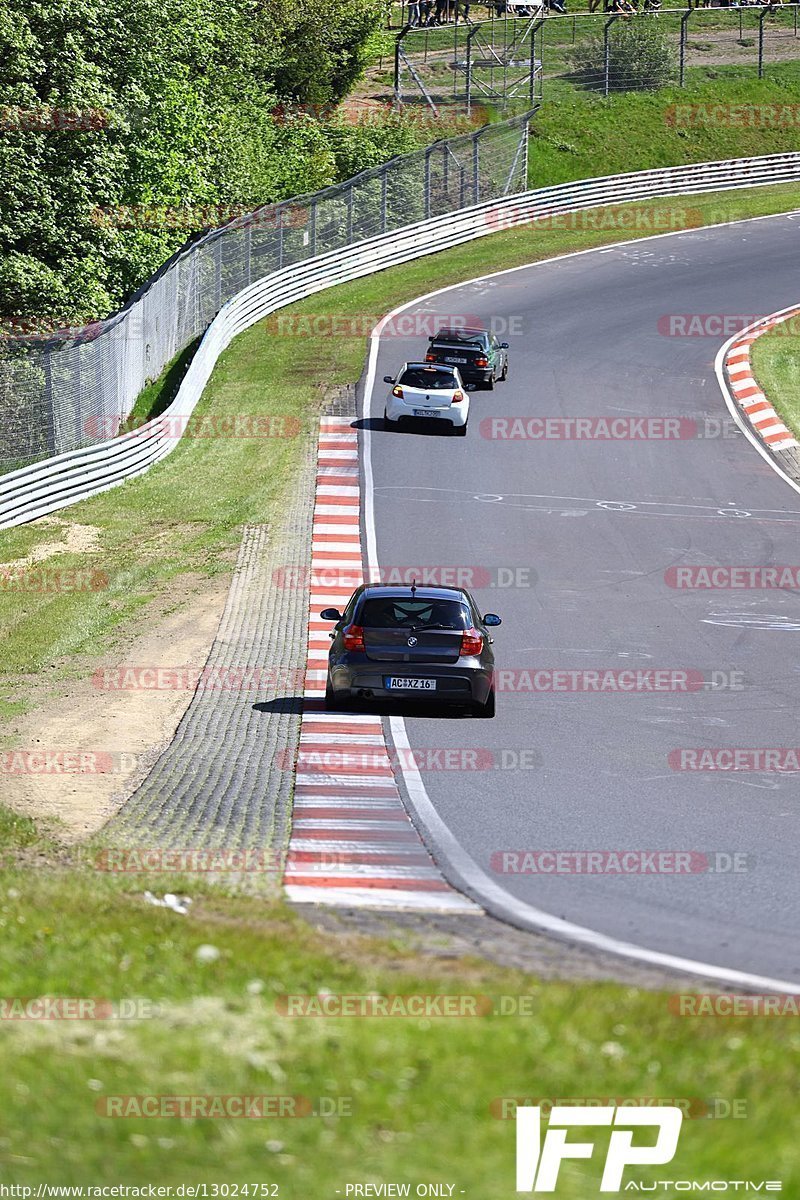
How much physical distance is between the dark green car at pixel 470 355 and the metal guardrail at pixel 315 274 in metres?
5.89

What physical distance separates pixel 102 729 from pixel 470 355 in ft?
76.2

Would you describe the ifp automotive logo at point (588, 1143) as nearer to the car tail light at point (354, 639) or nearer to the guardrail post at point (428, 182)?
the car tail light at point (354, 639)

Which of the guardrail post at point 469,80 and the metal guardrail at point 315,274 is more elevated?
the guardrail post at point 469,80

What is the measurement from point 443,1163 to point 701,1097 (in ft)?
3.86

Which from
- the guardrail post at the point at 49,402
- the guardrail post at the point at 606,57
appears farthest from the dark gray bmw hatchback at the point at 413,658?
the guardrail post at the point at 606,57

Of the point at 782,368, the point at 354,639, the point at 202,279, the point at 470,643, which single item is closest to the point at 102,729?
the point at 354,639

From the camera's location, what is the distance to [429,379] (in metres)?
35.2

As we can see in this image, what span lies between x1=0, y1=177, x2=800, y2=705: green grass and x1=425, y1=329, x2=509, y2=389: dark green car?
312 centimetres

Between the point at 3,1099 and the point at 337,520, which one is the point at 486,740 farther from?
the point at 337,520

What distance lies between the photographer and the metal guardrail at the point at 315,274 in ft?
96.2

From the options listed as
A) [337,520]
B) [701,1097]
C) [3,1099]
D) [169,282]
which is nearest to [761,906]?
[701,1097]

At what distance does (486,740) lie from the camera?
15.8m

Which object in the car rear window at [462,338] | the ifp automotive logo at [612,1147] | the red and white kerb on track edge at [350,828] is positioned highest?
the car rear window at [462,338]

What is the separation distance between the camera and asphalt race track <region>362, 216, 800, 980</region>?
11.0m
